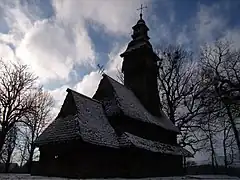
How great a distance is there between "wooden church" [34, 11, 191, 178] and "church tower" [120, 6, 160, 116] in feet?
0.46

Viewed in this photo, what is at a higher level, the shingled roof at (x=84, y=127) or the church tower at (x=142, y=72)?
the church tower at (x=142, y=72)

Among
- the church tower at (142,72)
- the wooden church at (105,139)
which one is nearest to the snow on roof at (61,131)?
the wooden church at (105,139)

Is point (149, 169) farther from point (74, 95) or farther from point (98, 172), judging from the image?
point (74, 95)

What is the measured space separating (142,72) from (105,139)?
9.72 m

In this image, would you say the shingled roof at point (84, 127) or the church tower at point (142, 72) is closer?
the shingled roof at point (84, 127)

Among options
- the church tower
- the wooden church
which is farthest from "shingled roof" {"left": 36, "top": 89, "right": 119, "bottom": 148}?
the church tower

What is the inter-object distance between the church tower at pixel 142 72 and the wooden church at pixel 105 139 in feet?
0.46

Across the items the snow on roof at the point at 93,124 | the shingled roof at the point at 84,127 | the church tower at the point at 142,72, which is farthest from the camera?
the church tower at the point at 142,72

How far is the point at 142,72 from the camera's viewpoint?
22.3 meters

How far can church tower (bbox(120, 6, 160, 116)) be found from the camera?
2223 cm

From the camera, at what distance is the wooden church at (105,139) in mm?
13406

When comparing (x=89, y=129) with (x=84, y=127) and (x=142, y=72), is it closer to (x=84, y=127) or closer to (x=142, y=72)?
(x=84, y=127)

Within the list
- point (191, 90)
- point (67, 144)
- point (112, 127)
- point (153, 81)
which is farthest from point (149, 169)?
point (191, 90)

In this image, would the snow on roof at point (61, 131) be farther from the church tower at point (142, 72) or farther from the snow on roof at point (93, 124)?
the church tower at point (142, 72)
